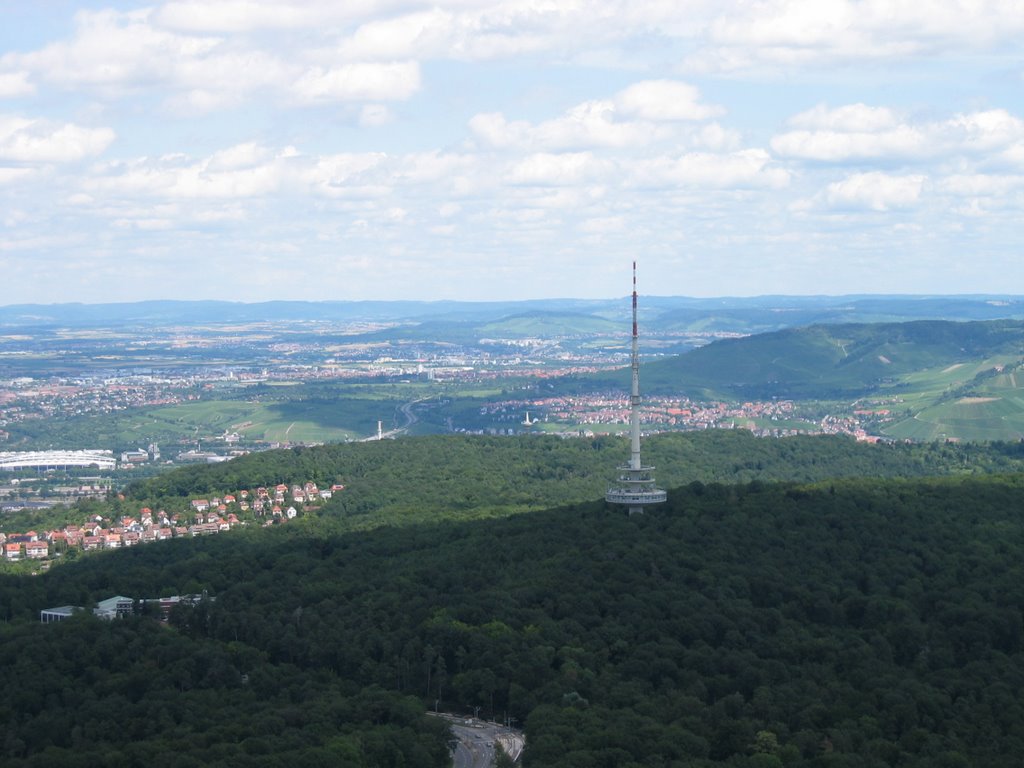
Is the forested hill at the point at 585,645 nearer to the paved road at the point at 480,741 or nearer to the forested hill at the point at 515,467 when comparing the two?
the paved road at the point at 480,741

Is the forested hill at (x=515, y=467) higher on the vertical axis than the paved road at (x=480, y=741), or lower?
higher

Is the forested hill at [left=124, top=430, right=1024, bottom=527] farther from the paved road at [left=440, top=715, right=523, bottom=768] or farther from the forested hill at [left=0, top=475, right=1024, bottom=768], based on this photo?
the paved road at [left=440, top=715, right=523, bottom=768]

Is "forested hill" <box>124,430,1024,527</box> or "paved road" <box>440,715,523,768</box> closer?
"paved road" <box>440,715,523,768</box>

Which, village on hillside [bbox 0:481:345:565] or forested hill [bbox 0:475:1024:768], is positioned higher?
forested hill [bbox 0:475:1024:768]

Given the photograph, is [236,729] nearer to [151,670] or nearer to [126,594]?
[151,670]

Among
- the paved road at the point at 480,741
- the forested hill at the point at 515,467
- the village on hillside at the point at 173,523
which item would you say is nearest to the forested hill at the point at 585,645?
the paved road at the point at 480,741

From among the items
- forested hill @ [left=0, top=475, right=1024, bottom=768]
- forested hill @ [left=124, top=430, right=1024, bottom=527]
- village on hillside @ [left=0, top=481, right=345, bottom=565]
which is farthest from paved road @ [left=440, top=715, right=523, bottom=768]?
village on hillside @ [left=0, top=481, right=345, bottom=565]
